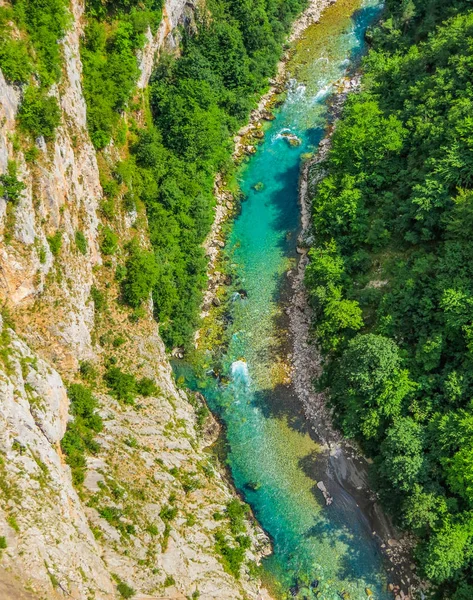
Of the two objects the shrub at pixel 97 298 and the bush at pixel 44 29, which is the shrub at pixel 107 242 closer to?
the shrub at pixel 97 298

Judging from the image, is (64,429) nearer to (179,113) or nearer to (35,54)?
(35,54)

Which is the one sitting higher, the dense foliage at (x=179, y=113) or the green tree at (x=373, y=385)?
the dense foliage at (x=179, y=113)

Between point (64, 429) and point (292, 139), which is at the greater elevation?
point (292, 139)

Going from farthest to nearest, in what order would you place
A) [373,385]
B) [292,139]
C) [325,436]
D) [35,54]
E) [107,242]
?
[292,139]
[325,436]
[107,242]
[373,385]
[35,54]

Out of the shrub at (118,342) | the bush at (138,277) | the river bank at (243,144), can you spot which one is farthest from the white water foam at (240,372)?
the shrub at (118,342)

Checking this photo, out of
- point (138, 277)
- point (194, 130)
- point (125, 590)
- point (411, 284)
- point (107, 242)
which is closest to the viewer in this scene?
point (125, 590)

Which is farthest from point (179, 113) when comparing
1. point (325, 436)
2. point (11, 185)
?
point (325, 436)
